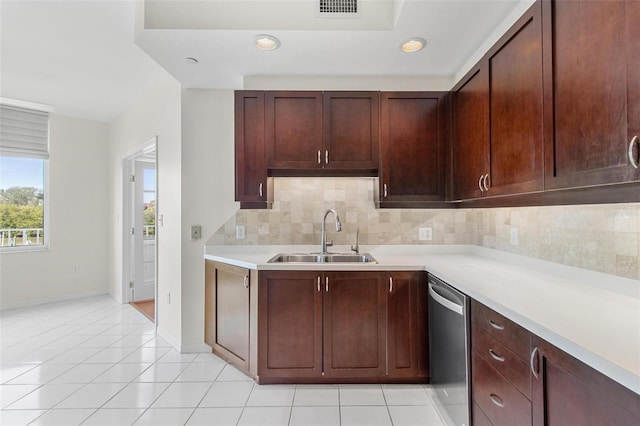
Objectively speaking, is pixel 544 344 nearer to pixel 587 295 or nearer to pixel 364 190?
pixel 587 295

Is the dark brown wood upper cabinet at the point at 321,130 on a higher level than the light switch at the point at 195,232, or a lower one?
higher

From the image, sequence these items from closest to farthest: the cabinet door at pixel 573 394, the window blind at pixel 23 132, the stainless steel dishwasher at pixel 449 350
→ the cabinet door at pixel 573 394 < the stainless steel dishwasher at pixel 449 350 < the window blind at pixel 23 132

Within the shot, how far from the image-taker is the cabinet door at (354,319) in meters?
2.11

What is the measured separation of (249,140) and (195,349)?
1905mm

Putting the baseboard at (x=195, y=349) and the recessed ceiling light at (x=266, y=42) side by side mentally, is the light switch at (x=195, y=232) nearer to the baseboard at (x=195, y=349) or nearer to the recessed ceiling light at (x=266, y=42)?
the baseboard at (x=195, y=349)

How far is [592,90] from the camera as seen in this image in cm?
109

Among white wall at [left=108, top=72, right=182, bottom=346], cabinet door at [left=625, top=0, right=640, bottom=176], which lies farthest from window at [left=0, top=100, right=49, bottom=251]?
cabinet door at [left=625, top=0, right=640, bottom=176]

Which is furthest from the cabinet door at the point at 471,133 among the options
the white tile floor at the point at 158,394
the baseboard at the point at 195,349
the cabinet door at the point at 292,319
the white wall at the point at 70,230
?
the white wall at the point at 70,230

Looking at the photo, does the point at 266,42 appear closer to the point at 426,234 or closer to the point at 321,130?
the point at 321,130

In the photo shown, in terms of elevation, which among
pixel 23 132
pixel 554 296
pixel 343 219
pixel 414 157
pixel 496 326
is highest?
pixel 23 132

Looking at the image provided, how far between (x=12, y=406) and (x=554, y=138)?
11.3 feet

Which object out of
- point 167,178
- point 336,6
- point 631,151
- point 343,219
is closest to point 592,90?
point 631,151

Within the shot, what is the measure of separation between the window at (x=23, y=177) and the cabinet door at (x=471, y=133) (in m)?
5.14

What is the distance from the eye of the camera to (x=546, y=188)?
1.34 meters
